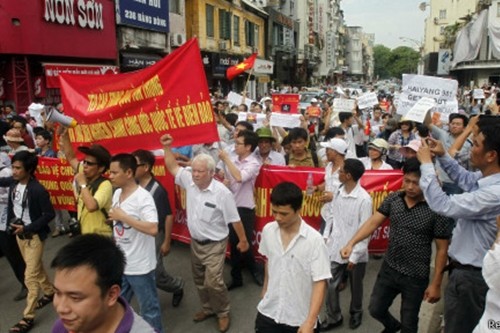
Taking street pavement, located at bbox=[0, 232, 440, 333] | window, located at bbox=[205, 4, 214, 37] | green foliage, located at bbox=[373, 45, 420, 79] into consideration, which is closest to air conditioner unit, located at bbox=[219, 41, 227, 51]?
window, located at bbox=[205, 4, 214, 37]

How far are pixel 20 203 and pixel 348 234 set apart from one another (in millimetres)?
3274

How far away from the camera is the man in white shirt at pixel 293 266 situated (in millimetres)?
2965

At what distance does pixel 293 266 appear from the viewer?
9.85 ft

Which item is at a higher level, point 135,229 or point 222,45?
point 222,45

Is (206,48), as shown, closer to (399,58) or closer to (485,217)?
(485,217)

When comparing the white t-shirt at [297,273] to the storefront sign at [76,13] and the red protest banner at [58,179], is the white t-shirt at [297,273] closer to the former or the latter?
the red protest banner at [58,179]

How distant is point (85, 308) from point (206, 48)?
25903 mm

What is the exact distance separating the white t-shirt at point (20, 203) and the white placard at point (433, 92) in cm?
567

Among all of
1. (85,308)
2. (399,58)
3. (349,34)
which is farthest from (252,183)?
(399,58)

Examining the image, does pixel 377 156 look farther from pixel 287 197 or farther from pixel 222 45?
pixel 222 45

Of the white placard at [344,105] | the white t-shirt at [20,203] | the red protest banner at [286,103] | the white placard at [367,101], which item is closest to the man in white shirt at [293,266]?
the white t-shirt at [20,203]

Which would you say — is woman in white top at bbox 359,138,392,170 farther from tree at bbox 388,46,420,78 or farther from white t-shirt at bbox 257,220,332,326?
tree at bbox 388,46,420,78

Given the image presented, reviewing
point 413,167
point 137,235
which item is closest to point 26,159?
point 137,235

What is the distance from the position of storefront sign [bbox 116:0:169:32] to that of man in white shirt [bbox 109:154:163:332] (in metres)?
A: 16.5
